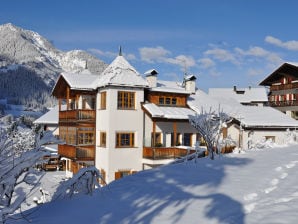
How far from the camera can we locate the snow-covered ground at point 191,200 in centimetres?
761

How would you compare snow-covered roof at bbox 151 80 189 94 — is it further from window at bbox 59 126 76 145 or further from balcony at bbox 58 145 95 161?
window at bbox 59 126 76 145

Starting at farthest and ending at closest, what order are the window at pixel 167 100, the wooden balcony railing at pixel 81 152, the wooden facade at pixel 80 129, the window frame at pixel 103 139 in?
the window at pixel 167 100, the wooden facade at pixel 80 129, the wooden balcony railing at pixel 81 152, the window frame at pixel 103 139

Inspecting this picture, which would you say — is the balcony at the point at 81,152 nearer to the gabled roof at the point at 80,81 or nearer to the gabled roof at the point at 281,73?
the gabled roof at the point at 80,81

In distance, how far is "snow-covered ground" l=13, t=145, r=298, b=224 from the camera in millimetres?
7605

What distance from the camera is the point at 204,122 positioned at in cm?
1756

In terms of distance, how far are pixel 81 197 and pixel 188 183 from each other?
3.11 meters

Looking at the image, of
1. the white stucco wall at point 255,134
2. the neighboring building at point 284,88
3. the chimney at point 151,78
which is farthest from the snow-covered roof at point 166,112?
the neighboring building at point 284,88

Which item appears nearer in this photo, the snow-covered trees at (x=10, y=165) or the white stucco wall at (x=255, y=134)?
the snow-covered trees at (x=10, y=165)

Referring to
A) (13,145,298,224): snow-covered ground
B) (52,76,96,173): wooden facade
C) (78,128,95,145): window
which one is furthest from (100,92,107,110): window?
(13,145,298,224): snow-covered ground

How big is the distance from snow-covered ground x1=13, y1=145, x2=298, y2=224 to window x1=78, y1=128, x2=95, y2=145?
1400 cm

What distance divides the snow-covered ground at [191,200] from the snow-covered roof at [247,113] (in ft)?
48.5

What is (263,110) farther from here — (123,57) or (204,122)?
(204,122)

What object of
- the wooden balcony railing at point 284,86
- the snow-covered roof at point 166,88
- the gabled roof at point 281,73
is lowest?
the snow-covered roof at point 166,88

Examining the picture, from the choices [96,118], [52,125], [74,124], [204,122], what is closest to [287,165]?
[204,122]
